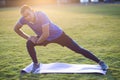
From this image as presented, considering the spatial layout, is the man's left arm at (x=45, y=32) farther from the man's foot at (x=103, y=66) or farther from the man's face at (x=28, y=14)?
the man's foot at (x=103, y=66)

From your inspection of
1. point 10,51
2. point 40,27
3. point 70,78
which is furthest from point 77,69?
point 10,51

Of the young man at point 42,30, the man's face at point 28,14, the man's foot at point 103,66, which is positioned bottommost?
the man's foot at point 103,66

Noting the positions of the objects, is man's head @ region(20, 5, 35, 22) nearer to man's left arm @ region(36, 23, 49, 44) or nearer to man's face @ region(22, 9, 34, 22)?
man's face @ region(22, 9, 34, 22)

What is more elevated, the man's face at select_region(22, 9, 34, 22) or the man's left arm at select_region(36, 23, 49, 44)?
the man's face at select_region(22, 9, 34, 22)

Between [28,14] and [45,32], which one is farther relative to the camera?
[45,32]

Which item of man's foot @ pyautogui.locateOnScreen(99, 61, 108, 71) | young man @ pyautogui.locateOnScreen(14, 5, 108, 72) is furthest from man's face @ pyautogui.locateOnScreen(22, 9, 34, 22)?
man's foot @ pyautogui.locateOnScreen(99, 61, 108, 71)

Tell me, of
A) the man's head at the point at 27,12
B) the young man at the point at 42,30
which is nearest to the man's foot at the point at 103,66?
the young man at the point at 42,30

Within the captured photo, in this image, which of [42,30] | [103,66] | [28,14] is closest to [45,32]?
[42,30]

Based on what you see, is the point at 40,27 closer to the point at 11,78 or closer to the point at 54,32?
the point at 54,32

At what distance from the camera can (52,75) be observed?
7203 millimetres

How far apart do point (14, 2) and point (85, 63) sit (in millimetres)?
45269

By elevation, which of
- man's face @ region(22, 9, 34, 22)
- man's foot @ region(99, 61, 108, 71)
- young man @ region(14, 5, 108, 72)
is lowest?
man's foot @ region(99, 61, 108, 71)

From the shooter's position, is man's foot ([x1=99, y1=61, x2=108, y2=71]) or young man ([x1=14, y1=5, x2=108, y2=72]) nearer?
young man ([x1=14, y1=5, x2=108, y2=72])

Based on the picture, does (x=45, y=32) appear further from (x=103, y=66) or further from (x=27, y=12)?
(x=103, y=66)
